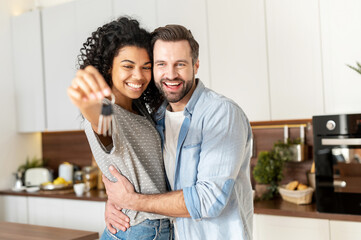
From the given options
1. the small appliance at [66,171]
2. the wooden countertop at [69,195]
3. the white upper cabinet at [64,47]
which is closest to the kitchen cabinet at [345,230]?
the wooden countertop at [69,195]

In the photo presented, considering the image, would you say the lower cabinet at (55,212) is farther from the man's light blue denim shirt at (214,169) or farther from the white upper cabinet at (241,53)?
the man's light blue denim shirt at (214,169)

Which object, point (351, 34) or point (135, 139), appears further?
point (351, 34)

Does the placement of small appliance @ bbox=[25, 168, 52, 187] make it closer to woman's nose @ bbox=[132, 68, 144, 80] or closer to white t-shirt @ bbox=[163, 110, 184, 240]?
white t-shirt @ bbox=[163, 110, 184, 240]

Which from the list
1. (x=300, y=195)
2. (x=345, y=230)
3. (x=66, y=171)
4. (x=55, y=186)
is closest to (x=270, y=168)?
(x=300, y=195)

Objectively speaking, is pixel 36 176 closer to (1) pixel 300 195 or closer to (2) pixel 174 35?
(1) pixel 300 195

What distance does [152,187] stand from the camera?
5.76 feet

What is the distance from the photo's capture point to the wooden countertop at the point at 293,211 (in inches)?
103

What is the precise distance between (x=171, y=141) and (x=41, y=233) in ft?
3.99

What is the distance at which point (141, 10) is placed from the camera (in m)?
3.71

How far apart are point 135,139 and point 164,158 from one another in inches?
6.2

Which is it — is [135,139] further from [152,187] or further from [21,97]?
[21,97]

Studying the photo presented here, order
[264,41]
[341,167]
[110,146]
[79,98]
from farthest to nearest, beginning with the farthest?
[264,41] < [341,167] < [110,146] < [79,98]

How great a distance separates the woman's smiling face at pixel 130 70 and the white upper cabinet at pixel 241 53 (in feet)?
5.07

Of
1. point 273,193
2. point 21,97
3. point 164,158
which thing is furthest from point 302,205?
point 21,97
